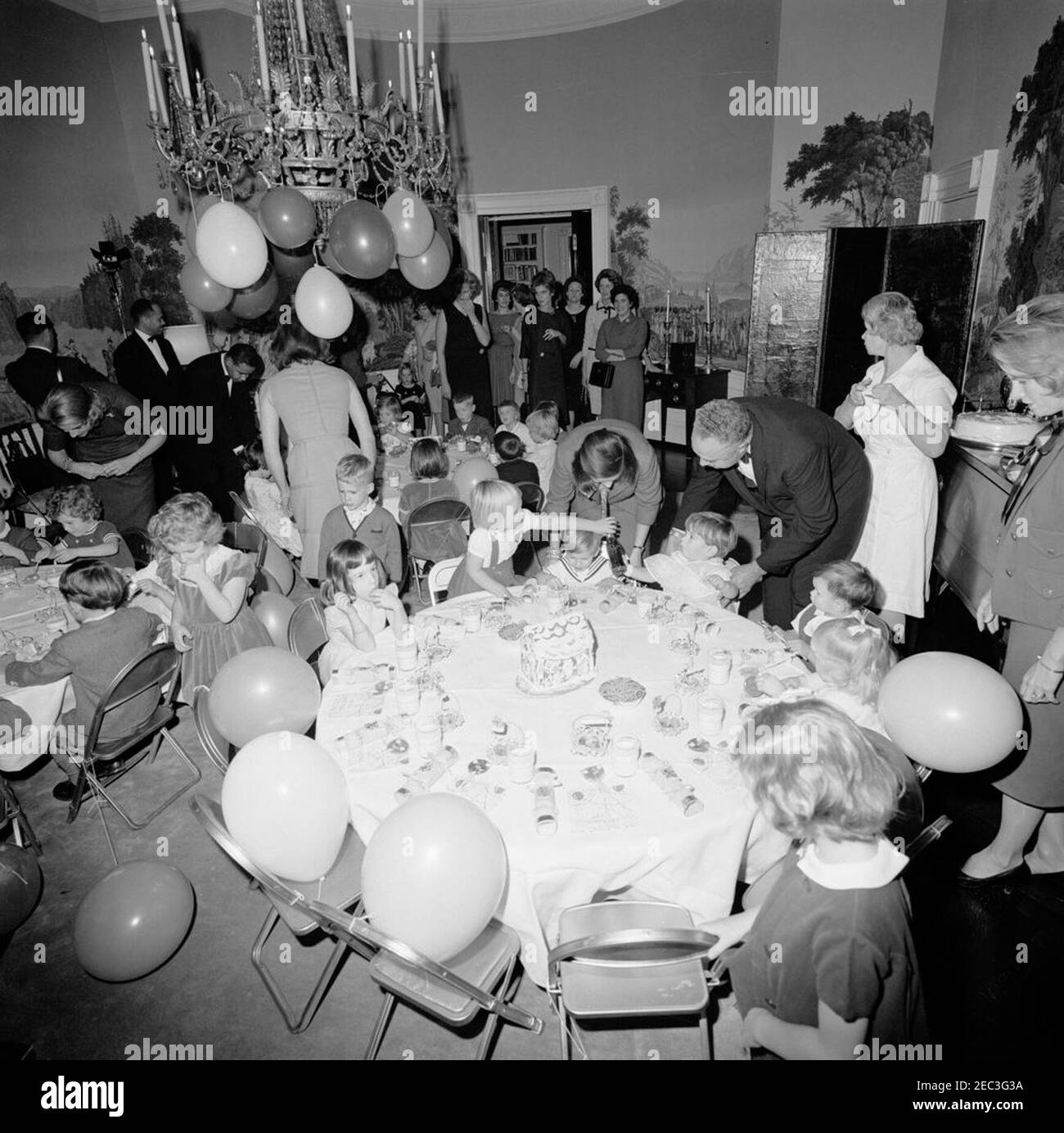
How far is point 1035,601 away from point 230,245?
4.98 meters

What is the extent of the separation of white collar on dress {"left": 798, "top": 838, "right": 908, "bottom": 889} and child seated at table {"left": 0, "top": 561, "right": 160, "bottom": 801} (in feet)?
9.15

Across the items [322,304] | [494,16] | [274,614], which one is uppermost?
[494,16]

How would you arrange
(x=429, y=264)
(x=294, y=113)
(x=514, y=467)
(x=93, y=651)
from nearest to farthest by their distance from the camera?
(x=93, y=651) → (x=294, y=113) → (x=514, y=467) → (x=429, y=264)

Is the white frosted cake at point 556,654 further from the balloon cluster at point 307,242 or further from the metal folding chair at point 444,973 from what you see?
the balloon cluster at point 307,242

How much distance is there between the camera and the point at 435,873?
172 cm

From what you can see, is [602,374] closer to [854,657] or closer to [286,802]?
[854,657]

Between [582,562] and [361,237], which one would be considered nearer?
[582,562]

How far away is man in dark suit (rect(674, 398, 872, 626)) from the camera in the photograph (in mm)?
2994

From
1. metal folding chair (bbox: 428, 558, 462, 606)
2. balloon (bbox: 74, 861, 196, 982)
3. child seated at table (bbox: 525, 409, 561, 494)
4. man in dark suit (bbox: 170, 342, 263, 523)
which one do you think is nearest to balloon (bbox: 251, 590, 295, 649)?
metal folding chair (bbox: 428, 558, 462, 606)

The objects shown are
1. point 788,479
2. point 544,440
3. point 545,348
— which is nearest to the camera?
point 788,479

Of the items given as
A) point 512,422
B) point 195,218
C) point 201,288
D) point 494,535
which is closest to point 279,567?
point 494,535
